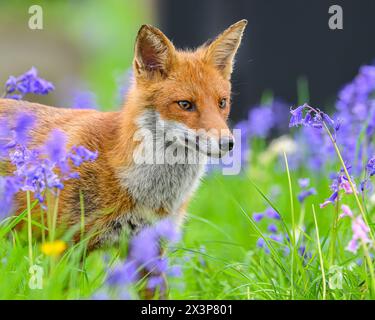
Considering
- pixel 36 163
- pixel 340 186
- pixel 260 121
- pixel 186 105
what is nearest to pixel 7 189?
pixel 36 163

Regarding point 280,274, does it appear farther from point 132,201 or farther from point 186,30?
point 186,30

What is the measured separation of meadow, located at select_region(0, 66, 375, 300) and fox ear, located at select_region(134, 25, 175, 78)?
65 cm

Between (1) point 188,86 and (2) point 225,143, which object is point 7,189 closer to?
→ (2) point 225,143

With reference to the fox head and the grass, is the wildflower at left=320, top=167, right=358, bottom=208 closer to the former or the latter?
the grass

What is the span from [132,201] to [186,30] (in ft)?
17.7

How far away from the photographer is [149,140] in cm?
428

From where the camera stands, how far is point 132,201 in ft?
13.8

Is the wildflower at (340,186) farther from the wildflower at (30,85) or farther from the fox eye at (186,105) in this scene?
the wildflower at (30,85)

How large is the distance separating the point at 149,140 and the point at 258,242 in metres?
0.86

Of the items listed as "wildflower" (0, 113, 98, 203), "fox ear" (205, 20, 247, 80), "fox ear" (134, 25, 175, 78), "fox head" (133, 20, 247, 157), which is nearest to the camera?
"wildflower" (0, 113, 98, 203)

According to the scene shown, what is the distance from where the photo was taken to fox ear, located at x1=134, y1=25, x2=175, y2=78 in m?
4.33

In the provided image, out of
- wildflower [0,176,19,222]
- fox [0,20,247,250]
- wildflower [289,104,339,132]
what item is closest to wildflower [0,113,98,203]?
wildflower [0,176,19,222]
